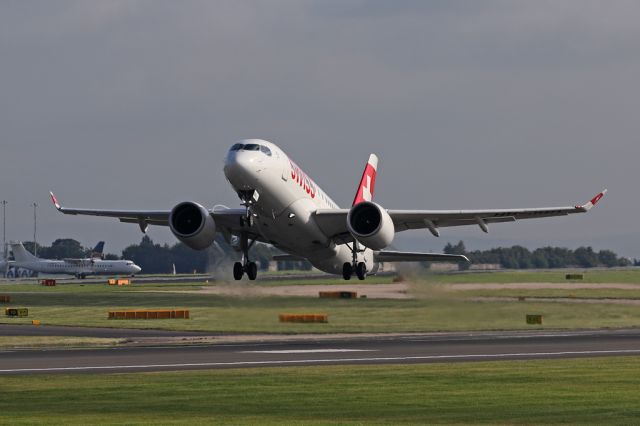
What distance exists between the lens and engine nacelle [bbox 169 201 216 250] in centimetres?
5866

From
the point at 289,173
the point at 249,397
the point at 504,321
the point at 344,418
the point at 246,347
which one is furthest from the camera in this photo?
the point at 504,321

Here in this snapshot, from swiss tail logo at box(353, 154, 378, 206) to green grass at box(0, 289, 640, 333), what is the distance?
24.4 feet

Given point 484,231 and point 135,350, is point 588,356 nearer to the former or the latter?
point 484,231

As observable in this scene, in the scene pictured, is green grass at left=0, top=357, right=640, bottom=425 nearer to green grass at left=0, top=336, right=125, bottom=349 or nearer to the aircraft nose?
the aircraft nose

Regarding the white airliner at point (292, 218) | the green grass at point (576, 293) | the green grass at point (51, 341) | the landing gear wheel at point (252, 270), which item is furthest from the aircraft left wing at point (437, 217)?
the green grass at point (576, 293)

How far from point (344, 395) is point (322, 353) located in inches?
663

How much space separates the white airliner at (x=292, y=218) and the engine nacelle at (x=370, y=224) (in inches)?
1.3

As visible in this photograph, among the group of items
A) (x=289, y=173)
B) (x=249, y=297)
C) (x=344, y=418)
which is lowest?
(x=344, y=418)

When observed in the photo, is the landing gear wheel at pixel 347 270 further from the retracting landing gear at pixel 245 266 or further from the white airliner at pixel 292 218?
the retracting landing gear at pixel 245 266

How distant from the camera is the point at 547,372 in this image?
45.1 m

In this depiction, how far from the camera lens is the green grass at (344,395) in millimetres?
33000

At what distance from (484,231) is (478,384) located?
25288 millimetres

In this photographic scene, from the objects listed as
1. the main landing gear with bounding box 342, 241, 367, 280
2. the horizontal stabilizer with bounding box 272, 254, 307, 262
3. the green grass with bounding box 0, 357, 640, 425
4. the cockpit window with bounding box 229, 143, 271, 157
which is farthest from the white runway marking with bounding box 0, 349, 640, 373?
the horizontal stabilizer with bounding box 272, 254, 307, 262

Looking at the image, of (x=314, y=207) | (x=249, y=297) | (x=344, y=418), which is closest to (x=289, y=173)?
(x=314, y=207)
